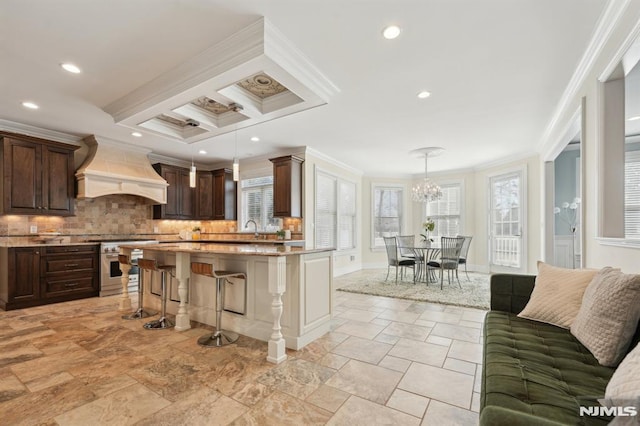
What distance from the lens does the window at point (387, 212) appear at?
27.5 feet

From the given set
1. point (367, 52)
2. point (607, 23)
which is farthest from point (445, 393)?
point (607, 23)

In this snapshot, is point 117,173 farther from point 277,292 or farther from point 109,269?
point 277,292

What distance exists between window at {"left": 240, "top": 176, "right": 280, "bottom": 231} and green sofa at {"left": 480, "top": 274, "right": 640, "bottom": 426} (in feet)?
16.8

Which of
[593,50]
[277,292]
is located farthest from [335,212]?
[593,50]

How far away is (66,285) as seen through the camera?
15.2 ft

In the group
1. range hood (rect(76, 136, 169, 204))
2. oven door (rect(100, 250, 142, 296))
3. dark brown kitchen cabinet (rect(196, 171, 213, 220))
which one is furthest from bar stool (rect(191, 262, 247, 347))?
dark brown kitchen cabinet (rect(196, 171, 213, 220))

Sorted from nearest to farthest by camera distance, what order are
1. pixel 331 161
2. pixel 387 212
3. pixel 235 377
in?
1. pixel 235 377
2. pixel 331 161
3. pixel 387 212

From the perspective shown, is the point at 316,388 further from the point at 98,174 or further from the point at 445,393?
the point at 98,174

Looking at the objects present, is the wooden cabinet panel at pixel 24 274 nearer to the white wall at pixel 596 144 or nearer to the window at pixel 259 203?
the window at pixel 259 203

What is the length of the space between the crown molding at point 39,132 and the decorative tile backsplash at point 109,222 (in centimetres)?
106

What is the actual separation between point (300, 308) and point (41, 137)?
5.20m

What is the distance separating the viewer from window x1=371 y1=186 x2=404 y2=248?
8.38m

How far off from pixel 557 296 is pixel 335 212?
5186mm

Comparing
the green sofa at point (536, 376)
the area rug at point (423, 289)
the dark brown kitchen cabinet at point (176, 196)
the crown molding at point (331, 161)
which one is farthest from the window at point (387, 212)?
the green sofa at point (536, 376)
